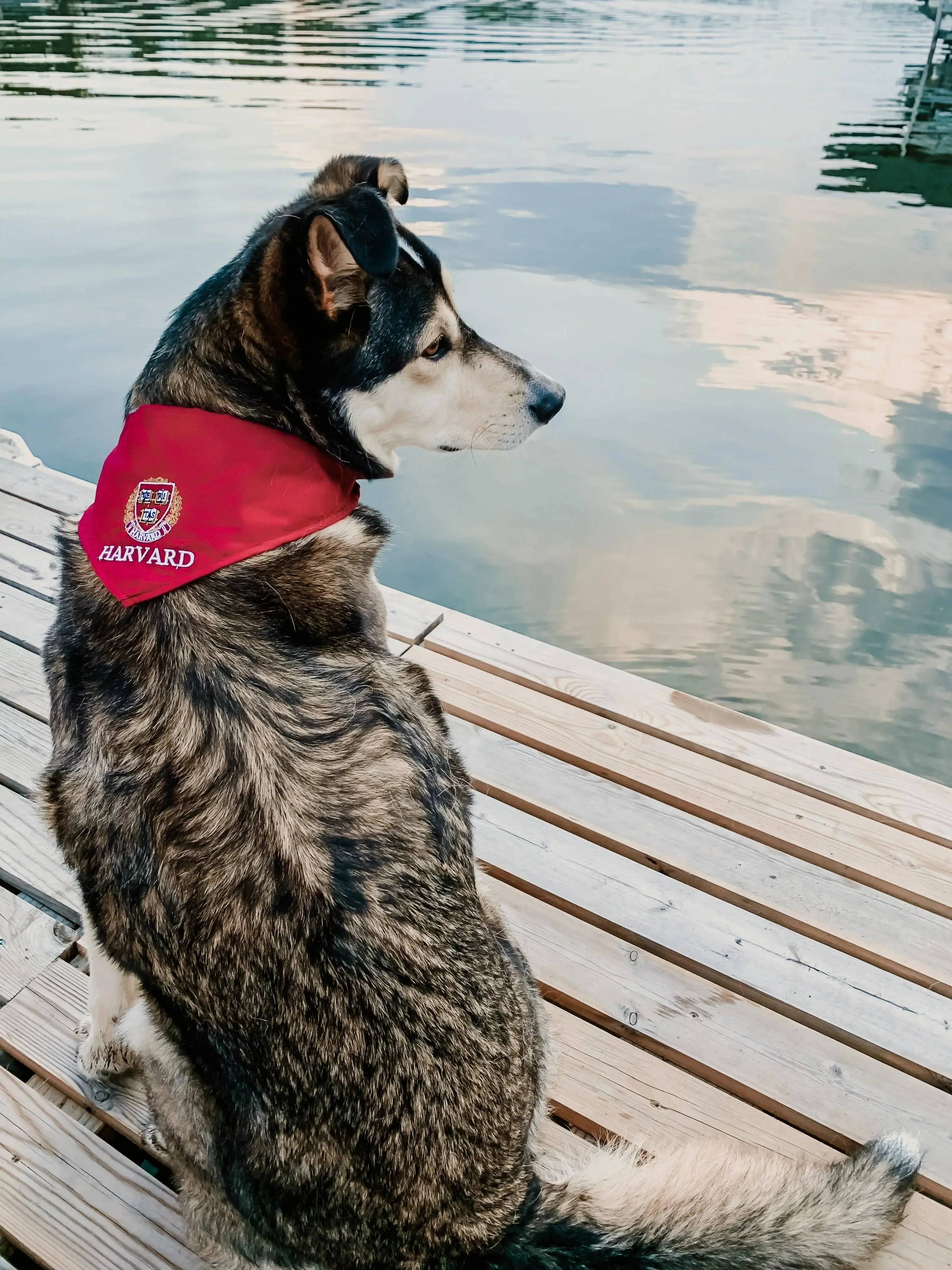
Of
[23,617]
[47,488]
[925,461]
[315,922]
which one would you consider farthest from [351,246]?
[925,461]

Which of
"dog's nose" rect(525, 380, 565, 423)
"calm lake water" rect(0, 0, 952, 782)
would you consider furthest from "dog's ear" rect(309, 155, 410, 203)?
"calm lake water" rect(0, 0, 952, 782)

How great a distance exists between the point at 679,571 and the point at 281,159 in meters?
9.18

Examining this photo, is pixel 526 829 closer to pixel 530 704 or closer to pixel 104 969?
pixel 530 704

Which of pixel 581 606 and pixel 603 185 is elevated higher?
pixel 603 185

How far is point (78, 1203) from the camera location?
1.78 metres

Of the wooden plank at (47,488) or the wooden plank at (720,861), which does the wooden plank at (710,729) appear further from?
the wooden plank at (47,488)

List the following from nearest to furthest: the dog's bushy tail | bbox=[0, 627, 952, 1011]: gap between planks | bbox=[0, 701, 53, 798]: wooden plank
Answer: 1. the dog's bushy tail
2. bbox=[0, 627, 952, 1011]: gap between planks
3. bbox=[0, 701, 53, 798]: wooden plank

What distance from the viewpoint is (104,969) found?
5.74 feet

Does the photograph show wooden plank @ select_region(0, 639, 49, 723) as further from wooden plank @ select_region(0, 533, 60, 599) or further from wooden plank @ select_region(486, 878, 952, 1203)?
wooden plank @ select_region(486, 878, 952, 1203)

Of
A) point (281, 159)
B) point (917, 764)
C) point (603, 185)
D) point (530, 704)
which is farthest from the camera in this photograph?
point (281, 159)

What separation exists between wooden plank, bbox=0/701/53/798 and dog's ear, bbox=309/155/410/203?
189 cm

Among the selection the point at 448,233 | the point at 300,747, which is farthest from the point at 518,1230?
the point at 448,233

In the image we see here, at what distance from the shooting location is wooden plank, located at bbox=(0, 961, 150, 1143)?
75.8 inches

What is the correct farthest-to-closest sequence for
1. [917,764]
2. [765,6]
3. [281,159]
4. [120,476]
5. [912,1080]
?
1. [765,6]
2. [281,159]
3. [917,764]
4. [912,1080]
5. [120,476]
